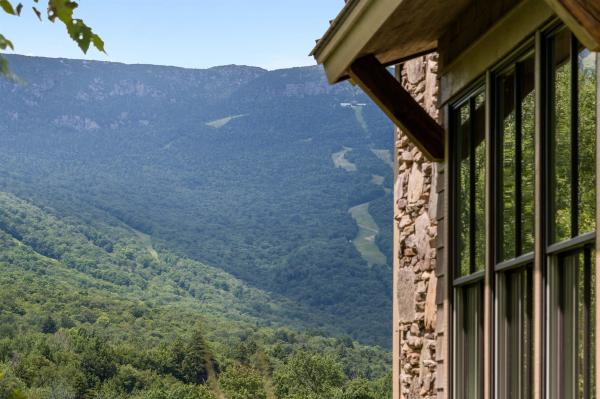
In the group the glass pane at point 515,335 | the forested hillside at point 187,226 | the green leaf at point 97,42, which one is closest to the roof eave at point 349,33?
the glass pane at point 515,335

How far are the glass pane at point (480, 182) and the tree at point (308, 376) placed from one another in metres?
66.8

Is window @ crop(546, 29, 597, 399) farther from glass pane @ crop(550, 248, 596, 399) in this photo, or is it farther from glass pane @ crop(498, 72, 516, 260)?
glass pane @ crop(498, 72, 516, 260)

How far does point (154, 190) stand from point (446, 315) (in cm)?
12449

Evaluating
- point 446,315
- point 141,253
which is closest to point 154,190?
point 141,253

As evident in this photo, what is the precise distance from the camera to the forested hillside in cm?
7694

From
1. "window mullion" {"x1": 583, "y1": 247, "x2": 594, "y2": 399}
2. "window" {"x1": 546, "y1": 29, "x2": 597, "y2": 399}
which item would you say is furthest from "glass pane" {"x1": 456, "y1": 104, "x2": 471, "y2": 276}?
"window mullion" {"x1": 583, "y1": 247, "x2": 594, "y2": 399}

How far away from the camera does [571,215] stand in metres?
4.27

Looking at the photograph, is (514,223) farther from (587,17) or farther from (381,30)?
(587,17)

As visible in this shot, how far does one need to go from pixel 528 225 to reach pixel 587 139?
789mm

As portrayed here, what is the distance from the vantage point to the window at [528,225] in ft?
13.7

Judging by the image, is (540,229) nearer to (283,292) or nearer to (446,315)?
(446,315)

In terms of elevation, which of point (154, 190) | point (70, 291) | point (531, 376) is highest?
point (154, 190)

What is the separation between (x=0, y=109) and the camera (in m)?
150

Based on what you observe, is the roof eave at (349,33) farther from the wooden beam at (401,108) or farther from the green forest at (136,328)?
the green forest at (136,328)
